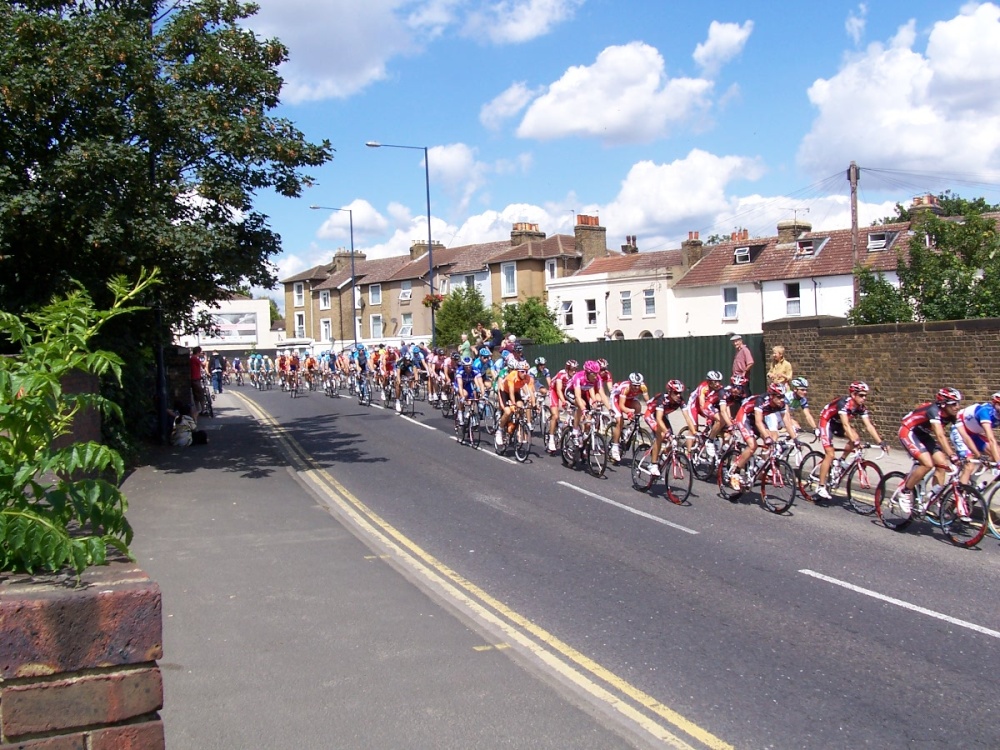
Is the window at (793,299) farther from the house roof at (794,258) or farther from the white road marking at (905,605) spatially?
the white road marking at (905,605)

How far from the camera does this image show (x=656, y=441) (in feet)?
44.7

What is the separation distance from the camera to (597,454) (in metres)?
15.2

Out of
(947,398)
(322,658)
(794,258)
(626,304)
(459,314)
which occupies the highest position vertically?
(794,258)

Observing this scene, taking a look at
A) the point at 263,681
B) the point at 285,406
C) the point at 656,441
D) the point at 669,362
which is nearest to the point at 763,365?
the point at 669,362

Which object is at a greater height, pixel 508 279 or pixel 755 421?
pixel 508 279

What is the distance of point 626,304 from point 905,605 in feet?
140

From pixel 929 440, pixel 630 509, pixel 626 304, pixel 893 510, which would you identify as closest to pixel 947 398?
pixel 929 440

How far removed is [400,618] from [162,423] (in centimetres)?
1285

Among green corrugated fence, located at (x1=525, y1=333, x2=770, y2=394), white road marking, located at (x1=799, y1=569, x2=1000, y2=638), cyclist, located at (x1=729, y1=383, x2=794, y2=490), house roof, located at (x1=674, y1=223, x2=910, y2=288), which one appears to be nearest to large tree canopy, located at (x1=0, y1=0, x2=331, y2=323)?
cyclist, located at (x1=729, y1=383, x2=794, y2=490)

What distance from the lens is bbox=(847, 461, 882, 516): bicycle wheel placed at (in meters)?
12.2

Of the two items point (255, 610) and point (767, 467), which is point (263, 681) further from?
point (767, 467)

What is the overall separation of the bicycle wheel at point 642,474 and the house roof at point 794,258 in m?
30.2

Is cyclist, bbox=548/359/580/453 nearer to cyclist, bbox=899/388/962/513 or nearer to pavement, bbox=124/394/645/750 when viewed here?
pavement, bbox=124/394/645/750

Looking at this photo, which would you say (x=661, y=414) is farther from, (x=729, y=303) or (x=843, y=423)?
(x=729, y=303)
